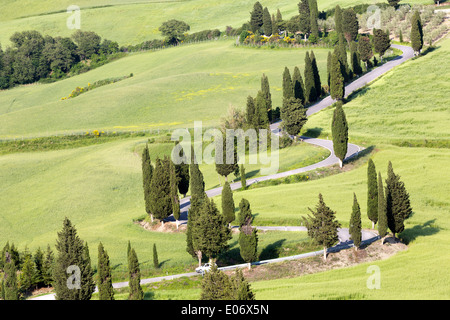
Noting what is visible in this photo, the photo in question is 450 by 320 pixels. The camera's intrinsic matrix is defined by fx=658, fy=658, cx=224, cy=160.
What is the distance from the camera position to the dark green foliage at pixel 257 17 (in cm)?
19075

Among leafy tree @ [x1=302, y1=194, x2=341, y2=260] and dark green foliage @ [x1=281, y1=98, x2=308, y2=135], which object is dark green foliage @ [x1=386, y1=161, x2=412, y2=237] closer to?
leafy tree @ [x1=302, y1=194, x2=341, y2=260]

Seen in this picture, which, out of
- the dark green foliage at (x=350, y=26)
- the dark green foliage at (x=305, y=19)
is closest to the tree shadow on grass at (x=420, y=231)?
the dark green foliage at (x=350, y=26)

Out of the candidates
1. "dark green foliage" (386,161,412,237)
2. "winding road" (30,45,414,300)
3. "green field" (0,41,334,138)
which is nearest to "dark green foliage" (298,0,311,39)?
"green field" (0,41,334,138)

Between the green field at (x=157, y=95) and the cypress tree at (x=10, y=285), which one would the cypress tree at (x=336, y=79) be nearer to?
the green field at (x=157, y=95)

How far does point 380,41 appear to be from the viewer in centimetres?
14862

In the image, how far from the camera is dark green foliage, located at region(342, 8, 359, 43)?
164 meters

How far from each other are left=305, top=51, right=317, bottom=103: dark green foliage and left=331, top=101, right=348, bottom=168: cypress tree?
37190mm

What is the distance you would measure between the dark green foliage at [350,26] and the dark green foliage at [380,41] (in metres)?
14.0

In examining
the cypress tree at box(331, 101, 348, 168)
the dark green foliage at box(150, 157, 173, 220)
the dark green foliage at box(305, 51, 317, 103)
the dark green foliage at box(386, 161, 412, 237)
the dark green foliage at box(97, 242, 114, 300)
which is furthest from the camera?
the dark green foliage at box(305, 51, 317, 103)

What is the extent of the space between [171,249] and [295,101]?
161ft

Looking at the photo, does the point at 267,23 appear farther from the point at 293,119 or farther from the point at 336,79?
the point at 293,119
